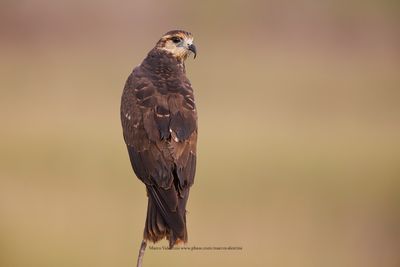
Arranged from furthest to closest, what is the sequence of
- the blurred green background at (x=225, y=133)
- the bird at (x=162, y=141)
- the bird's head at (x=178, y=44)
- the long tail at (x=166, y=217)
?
the blurred green background at (x=225, y=133)
the bird's head at (x=178, y=44)
the bird at (x=162, y=141)
the long tail at (x=166, y=217)

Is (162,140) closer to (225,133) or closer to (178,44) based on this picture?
(178,44)

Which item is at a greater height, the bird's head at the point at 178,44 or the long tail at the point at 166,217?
the bird's head at the point at 178,44

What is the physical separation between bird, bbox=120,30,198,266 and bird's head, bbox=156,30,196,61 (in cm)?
38

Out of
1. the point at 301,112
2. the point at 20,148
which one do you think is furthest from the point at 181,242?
the point at 301,112

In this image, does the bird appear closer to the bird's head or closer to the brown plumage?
the brown plumage

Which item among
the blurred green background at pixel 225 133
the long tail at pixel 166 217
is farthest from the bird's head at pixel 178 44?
the blurred green background at pixel 225 133

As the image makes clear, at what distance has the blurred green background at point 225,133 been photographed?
1183cm

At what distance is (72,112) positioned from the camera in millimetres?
18031

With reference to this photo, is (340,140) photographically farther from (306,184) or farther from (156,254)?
(156,254)

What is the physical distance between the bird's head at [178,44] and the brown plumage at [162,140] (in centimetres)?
37

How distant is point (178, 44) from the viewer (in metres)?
8.63

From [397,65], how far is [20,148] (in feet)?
42.1

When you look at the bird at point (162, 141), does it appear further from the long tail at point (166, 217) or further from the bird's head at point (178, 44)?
the bird's head at point (178, 44)

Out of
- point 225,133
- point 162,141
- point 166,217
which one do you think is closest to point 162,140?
point 162,141
